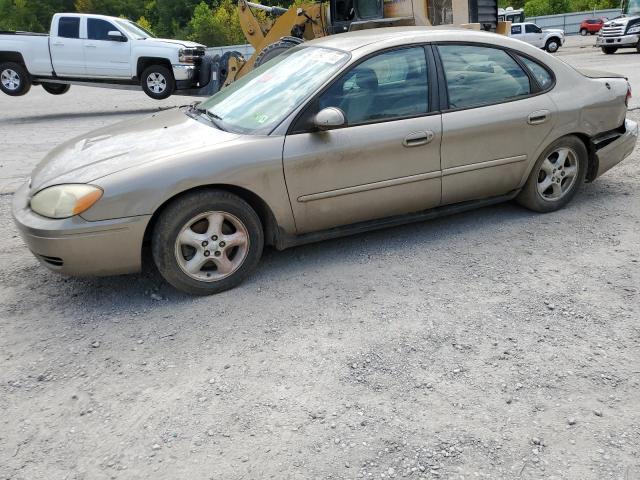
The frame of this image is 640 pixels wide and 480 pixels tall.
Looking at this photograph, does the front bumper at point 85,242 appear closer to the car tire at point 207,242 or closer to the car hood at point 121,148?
the car tire at point 207,242

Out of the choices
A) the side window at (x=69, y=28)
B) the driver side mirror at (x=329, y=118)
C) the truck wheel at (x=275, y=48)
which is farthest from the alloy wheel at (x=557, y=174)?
the side window at (x=69, y=28)

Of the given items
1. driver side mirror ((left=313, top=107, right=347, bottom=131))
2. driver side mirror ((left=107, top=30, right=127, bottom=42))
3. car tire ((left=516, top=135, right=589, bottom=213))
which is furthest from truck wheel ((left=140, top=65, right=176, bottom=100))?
driver side mirror ((left=313, top=107, right=347, bottom=131))

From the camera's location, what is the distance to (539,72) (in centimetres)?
489

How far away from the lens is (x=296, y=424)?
9.00 feet

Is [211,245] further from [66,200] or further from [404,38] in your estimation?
[404,38]

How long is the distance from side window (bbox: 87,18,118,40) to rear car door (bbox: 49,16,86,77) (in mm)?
207

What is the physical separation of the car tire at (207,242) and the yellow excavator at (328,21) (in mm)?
8902

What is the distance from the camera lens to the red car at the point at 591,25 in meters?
40.1

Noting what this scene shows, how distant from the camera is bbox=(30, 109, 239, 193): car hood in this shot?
3801 millimetres

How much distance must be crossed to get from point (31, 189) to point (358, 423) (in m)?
2.60

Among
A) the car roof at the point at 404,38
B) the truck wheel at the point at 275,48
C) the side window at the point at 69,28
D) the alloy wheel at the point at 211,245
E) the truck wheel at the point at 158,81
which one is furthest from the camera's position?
the truck wheel at the point at 158,81

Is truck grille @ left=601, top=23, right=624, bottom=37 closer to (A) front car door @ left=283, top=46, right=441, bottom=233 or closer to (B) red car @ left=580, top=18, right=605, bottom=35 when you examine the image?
(B) red car @ left=580, top=18, right=605, bottom=35

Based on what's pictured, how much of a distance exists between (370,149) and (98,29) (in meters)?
11.5

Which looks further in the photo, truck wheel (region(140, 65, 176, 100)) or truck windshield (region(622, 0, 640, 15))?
truck windshield (region(622, 0, 640, 15))
